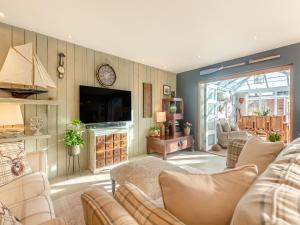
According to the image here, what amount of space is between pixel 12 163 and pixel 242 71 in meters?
4.25

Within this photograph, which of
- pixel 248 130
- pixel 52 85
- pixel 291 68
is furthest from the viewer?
pixel 248 130

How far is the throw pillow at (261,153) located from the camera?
142cm

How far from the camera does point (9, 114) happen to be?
83.6 inches

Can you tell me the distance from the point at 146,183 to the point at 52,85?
6.62ft

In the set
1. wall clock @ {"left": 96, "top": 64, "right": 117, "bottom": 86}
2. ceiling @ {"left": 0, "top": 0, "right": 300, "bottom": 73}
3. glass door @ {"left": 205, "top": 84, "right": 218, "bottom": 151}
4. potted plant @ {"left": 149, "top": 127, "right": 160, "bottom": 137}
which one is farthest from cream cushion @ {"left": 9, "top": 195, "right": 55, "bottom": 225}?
glass door @ {"left": 205, "top": 84, "right": 218, "bottom": 151}

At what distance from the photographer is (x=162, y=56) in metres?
3.73

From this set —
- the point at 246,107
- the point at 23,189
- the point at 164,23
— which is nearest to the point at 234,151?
the point at 164,23

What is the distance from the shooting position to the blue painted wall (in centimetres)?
306

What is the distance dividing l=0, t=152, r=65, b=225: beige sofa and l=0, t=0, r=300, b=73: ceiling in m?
2.00

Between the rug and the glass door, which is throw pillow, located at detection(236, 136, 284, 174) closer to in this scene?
the rug

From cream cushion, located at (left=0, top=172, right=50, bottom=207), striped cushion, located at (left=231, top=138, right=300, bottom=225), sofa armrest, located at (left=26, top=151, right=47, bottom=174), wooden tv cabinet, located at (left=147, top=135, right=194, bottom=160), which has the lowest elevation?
wooden tv cabinet, located at (left=147, top=135, right=194, bottom=160)

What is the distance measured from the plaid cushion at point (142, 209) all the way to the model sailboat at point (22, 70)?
2.24 meters

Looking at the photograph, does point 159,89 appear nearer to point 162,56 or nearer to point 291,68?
point 162,56

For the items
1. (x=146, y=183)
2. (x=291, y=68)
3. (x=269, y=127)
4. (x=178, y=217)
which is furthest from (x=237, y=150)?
(x=269, y=127)
